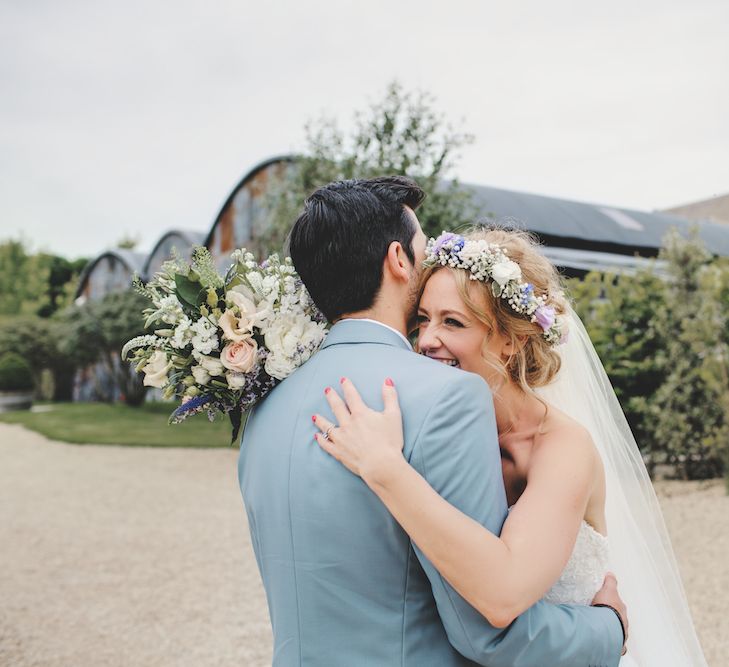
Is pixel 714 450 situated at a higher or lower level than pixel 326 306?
lower

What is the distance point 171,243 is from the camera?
27.7 m

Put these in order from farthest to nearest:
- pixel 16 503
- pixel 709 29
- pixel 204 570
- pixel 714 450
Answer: pixel 16 503 < pixel 714 450 < pixel 204 570 < pixel 709 29

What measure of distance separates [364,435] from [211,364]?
1.94 feet

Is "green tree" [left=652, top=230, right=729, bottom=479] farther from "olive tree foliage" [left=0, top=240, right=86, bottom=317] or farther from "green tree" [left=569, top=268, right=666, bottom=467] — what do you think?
"olive tree foliage" [left=0, top=240, right=86, bottom=317]

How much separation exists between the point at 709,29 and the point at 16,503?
1048 centimetres

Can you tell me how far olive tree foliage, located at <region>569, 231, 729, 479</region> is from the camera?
1022 centimetres

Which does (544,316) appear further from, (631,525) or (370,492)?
(631,525)

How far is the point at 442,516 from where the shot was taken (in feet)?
4.70

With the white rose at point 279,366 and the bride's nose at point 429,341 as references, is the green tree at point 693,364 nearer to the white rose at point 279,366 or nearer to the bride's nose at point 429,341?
the bride's nose at point 429,341

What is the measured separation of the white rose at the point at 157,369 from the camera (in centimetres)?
202

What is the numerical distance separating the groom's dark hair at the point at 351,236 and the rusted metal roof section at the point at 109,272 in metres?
31.2

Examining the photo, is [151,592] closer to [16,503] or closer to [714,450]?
[16,503]

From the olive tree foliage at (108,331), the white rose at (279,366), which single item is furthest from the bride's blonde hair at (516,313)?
the olive tree foliage at (108,331)

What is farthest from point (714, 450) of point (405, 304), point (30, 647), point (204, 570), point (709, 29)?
point (405, 304)
